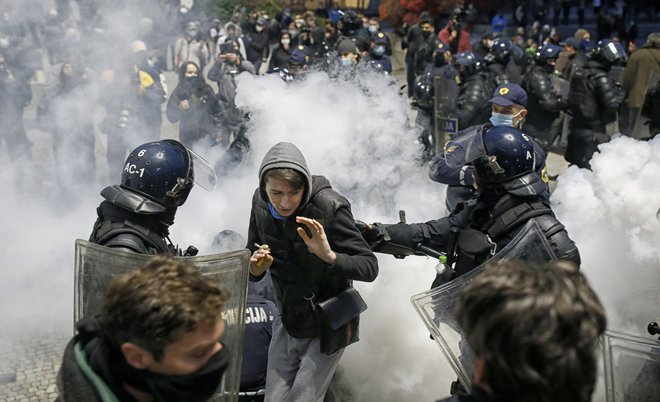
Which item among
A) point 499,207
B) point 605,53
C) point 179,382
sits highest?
point 179,382

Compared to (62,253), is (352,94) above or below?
above

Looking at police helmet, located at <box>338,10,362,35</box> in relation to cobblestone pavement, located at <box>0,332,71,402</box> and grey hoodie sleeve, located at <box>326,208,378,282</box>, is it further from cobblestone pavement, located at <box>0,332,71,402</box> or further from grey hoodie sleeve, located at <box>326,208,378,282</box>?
grey hoodie sleeve, located at <box>326,208,378,282</box>

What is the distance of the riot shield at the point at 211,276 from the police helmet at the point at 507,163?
3.84 ft

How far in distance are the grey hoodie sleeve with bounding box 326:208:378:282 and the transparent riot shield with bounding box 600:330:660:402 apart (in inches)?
35.9

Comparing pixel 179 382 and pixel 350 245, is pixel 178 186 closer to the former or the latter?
pixel 350 245

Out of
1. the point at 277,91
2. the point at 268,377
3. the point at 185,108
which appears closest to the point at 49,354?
the point at 268,377

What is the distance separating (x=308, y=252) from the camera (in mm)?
2711

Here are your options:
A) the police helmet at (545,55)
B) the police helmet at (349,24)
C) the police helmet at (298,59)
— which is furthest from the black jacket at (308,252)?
the police helmet at (349,24)

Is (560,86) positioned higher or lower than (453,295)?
lower

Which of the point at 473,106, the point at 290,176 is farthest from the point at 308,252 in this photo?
the point at 473,106

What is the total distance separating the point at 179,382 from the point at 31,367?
10.2 ft

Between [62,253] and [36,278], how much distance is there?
313 millimetres

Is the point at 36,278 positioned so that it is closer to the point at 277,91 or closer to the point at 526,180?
the point at 277,91

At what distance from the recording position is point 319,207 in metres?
2.70
